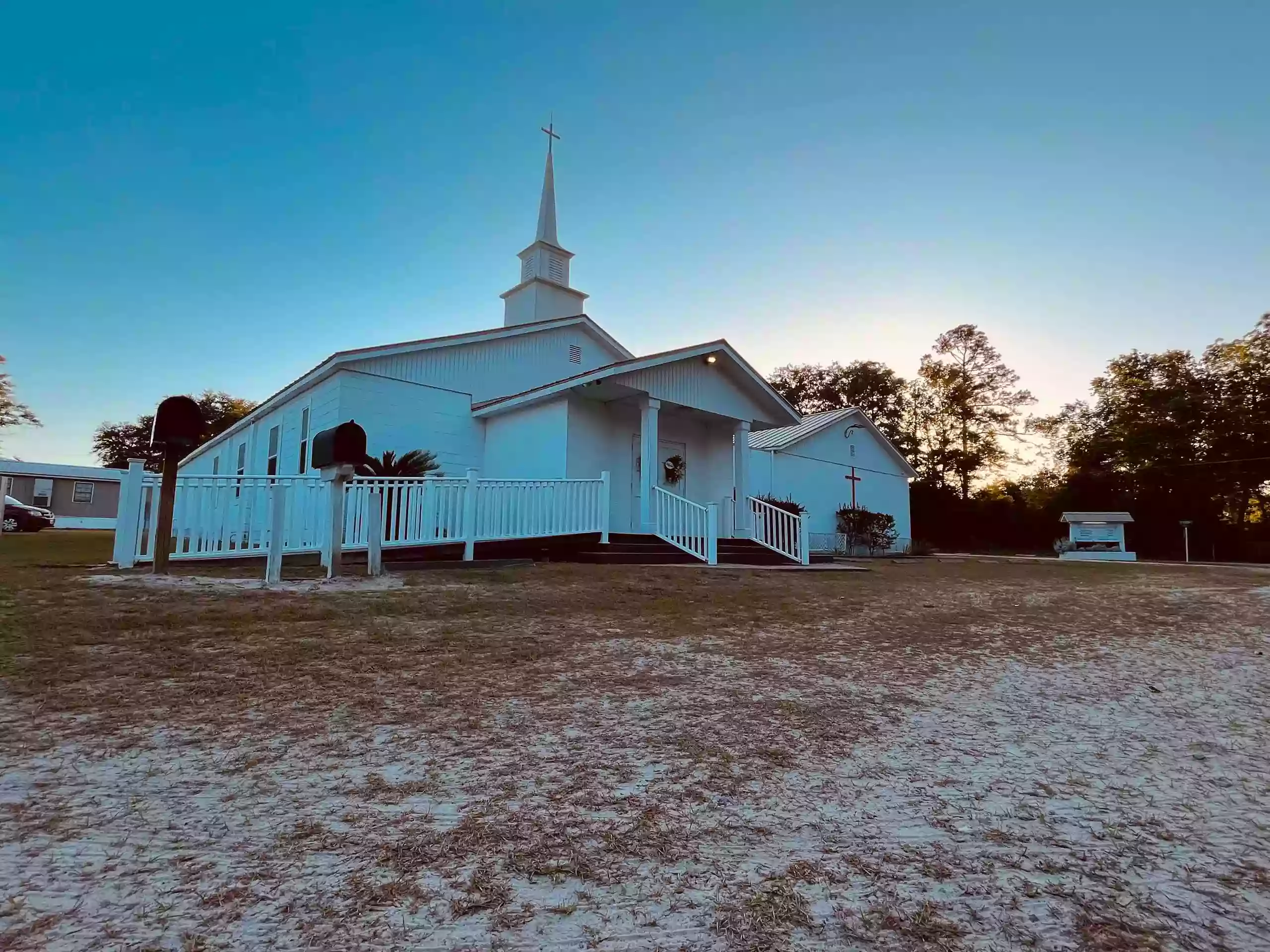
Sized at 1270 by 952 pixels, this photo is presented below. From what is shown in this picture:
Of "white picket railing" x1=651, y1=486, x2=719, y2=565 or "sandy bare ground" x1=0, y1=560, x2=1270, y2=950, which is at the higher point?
"white picket railing" x1=651, y1=486, x2=719, y2=565


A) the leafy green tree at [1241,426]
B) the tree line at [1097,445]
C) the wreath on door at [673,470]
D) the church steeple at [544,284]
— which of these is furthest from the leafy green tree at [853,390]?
the wreath on door at [673,470]

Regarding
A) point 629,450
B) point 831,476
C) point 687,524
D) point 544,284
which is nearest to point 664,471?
point 629,450

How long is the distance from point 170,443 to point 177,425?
0.23 metres

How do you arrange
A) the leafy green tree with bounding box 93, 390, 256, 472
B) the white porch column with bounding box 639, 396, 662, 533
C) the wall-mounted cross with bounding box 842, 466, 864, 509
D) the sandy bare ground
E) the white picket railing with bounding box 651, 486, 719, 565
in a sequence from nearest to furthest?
the sandy bare ground → the white picket railing with bounding box 651, 486, 719, 565 → the white porch column with bounding box 639, 396, 662, 533 → the wall-mounted cross with bounding box 842, 466, 864, 509 → the leafy green tree with bounding box 93, 390, 256, 472

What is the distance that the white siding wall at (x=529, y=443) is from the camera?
12344 mm

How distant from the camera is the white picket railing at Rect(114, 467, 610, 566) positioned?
297 inches

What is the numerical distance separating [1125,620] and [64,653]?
28.1 ft

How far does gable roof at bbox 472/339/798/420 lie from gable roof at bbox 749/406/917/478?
16.5 feet

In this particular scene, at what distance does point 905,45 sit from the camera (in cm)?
1029

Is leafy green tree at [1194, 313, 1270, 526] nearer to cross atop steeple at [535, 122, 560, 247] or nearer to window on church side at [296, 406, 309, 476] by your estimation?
cross atop steeple at [535, 122, 560, 247]

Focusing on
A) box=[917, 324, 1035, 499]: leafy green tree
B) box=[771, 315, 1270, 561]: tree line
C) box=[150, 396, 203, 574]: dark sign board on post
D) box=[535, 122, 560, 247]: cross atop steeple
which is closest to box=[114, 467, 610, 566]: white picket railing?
box=[150, 396, 203, 574]: dark sign board on post

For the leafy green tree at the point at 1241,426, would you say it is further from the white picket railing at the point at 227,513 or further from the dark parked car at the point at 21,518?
the dark parked car at the point at 21,518

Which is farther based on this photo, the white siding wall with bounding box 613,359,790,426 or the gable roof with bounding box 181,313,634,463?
the gable roof with bounding box 181,313,634,463

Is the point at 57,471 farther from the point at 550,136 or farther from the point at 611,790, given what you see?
the point at 611,790
